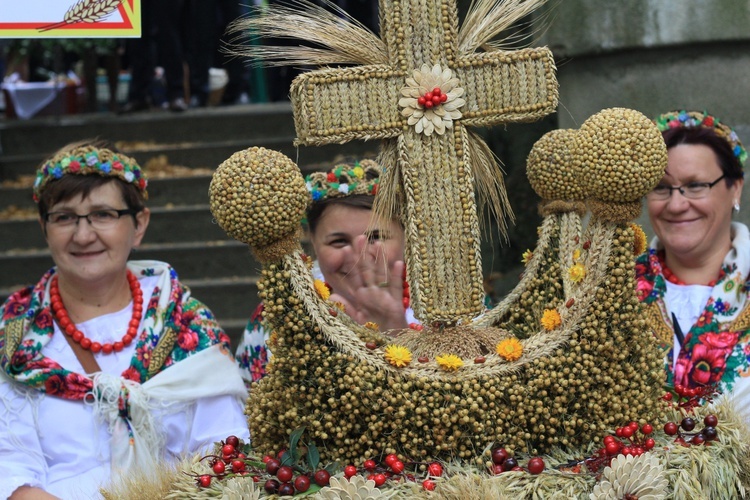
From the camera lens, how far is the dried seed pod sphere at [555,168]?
1.96 m

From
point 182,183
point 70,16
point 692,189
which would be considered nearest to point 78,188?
point 70,16

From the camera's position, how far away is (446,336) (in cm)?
189

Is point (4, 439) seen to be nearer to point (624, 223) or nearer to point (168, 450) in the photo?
point (168, 450)

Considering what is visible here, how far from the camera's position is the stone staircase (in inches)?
224

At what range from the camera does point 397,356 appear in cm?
179

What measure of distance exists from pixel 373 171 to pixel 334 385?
1200mm

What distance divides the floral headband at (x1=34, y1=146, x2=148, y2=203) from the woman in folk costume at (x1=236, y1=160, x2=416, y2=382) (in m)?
0.64

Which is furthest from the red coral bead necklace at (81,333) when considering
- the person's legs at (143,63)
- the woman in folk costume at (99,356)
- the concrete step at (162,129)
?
the person's legs at (143,63)

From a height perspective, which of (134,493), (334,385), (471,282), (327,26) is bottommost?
(134,493)

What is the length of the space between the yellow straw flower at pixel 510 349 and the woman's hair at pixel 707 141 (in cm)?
133

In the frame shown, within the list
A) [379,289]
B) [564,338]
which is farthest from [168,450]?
[564,338]

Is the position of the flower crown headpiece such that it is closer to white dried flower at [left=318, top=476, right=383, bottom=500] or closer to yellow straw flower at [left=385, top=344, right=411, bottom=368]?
yellow straw flower at [left=385, top=344, right=411, bottom=368]

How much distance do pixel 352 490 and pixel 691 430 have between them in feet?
2.49

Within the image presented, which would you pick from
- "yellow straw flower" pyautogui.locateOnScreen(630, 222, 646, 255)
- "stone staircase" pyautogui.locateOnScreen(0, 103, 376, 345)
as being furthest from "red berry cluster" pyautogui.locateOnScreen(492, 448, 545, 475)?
"stone staircase" pyautogui.locateOnScreen(0, 103, 376, 345)
